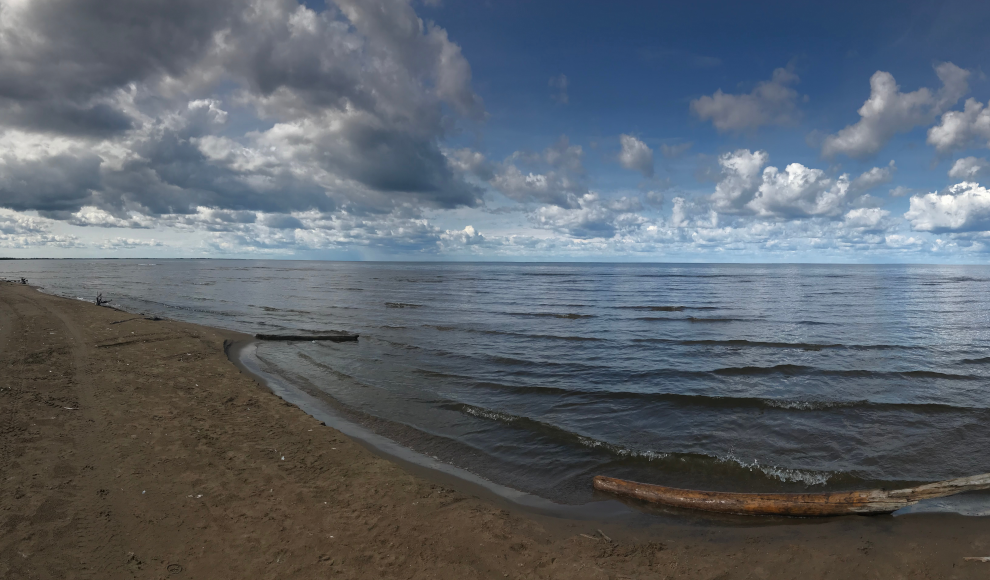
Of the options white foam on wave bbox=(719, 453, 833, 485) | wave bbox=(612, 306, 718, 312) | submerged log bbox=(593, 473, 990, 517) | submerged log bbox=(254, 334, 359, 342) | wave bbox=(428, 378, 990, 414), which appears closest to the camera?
submerged log bbox=(593, 473, 990, 517)

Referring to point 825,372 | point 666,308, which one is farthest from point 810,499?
point 666,308

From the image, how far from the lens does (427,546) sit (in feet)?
20.2

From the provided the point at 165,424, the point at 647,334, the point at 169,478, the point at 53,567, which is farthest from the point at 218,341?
the point at 647,334

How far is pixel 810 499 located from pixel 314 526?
747 centimetres

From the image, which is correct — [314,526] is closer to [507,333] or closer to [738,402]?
[738,402]

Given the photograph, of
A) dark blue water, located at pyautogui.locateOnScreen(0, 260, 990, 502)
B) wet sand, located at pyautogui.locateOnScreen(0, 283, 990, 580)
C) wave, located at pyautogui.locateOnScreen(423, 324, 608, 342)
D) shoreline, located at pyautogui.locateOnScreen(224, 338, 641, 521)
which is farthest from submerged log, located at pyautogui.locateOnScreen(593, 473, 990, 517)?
wave, located at pyautogui.locateOnScreen(423, 324, 608, 342)

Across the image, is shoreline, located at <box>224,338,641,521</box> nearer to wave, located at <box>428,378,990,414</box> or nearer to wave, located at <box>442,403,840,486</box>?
wave, located at <box>442,403,840,486</box>

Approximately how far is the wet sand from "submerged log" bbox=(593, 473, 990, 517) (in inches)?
8.7

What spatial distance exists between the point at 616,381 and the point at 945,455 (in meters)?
8.34

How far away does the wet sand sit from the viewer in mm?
5699

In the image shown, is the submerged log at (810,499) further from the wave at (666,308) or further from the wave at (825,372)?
the wave at (666,308)

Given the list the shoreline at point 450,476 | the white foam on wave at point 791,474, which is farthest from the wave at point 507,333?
the white foam on wave at point 791,474

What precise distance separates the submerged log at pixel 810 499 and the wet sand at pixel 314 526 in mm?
221

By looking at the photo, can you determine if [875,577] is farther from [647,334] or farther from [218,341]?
[218,341]
